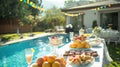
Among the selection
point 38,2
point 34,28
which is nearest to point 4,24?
point 34,28

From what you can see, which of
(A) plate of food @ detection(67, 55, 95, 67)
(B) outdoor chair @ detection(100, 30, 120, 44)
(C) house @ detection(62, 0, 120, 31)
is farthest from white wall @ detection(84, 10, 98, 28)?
(A) plate of food @ detection(67, 55, 95, 67)

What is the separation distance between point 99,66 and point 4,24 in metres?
22.5

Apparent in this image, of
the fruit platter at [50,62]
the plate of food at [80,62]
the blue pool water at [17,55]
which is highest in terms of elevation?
the fruit platter at [50,62]

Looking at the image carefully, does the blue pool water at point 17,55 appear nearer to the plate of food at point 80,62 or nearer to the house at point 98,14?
the plate of food at point 80,62

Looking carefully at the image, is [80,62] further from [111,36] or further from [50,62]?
[111,36]

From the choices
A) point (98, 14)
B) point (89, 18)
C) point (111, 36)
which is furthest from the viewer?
point (89, 18)

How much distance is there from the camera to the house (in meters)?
17.7

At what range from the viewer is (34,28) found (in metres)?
28.8

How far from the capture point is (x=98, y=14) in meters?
19.5

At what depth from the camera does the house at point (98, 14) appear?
1768cm

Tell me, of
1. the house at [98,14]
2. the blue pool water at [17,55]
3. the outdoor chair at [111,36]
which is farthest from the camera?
the house at [98,14]

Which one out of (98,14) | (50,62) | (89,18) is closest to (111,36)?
(98,14)

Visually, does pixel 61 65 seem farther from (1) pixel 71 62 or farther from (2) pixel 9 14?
(2) pixel 9 14

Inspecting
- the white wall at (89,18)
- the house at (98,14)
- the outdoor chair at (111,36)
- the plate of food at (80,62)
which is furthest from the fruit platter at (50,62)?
the white wall at (89,18)
